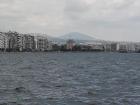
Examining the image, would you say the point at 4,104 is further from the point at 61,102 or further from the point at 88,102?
the point at 88,102

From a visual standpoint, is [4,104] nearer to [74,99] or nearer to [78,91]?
[74,99]

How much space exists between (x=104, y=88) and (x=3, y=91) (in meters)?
9.76

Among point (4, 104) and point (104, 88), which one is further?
point (104, 88)

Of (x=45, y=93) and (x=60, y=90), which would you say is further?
(x=60, y=90)

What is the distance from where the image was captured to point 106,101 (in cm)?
3306

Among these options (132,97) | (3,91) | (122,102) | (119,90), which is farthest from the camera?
(119,90)

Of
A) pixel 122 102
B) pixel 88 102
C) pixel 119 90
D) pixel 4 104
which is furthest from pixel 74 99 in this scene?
pixel 119 90

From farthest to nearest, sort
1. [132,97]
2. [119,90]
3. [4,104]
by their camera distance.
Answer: [119,90], [132,97], [4,104]

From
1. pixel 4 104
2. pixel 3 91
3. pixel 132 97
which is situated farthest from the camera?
pixel 3 91

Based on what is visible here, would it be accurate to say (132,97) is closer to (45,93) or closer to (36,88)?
(45,93)

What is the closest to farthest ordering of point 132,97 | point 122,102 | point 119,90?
point 122,102, point 132,97, point 119,90

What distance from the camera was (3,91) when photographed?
37844 mm

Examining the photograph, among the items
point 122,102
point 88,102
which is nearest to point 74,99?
point 88,102

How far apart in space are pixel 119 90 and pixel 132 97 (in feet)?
18.2
